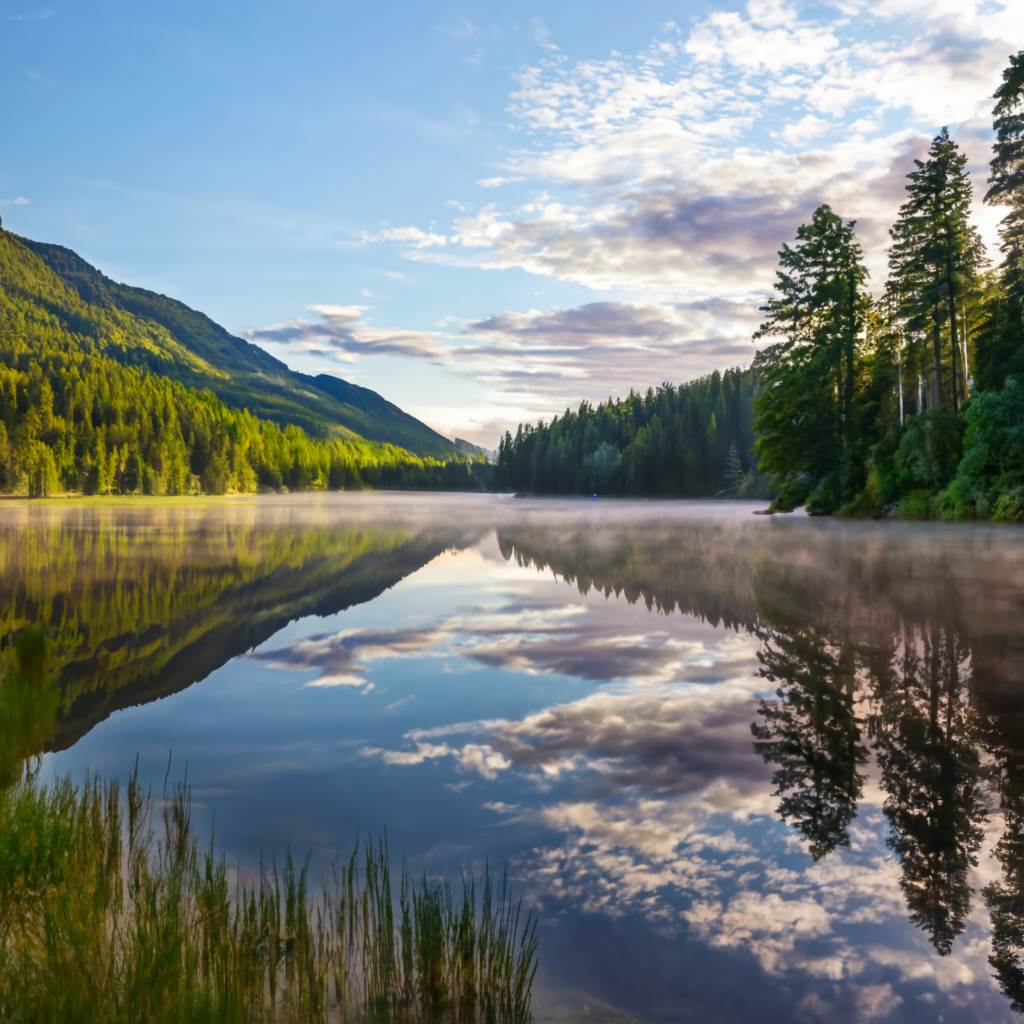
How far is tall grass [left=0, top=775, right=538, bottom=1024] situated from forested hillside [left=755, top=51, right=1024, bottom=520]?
142ft

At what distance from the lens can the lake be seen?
16.1 feet

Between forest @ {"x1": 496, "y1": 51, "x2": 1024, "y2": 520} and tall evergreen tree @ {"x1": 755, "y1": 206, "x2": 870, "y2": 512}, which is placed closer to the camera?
forest @ {"x1": 496, "y1": 51, "x2": 1024, "y2": 520}

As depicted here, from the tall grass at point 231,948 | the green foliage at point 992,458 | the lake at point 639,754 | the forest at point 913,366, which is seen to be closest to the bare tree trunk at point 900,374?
the forest at point 913,366

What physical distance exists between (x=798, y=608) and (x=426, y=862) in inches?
547

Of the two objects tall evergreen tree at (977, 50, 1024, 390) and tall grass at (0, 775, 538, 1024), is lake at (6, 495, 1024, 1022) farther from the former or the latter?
tall evergreen tree at (977, 50, 1024, 390)

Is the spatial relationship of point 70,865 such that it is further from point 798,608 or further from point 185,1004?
point 798,608

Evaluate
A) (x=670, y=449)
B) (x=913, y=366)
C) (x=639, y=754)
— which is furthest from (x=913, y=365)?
(x=670, y=449)

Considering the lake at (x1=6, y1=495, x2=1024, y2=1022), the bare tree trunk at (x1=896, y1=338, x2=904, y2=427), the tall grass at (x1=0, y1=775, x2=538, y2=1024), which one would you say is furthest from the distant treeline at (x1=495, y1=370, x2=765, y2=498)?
the tall grass at (x1=0, y1=775, x2=538, y2=1024)

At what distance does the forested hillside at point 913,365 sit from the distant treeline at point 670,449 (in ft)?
203

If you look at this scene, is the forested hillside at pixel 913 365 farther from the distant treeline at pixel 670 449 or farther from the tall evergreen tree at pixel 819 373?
the distant treeline at pixel 670 449

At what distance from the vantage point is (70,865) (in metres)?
5.52

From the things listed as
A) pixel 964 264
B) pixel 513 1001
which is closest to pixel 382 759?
pixel 513 1001

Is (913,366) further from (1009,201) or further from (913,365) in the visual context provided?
(1009,201)

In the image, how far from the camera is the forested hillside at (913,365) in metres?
45.2
